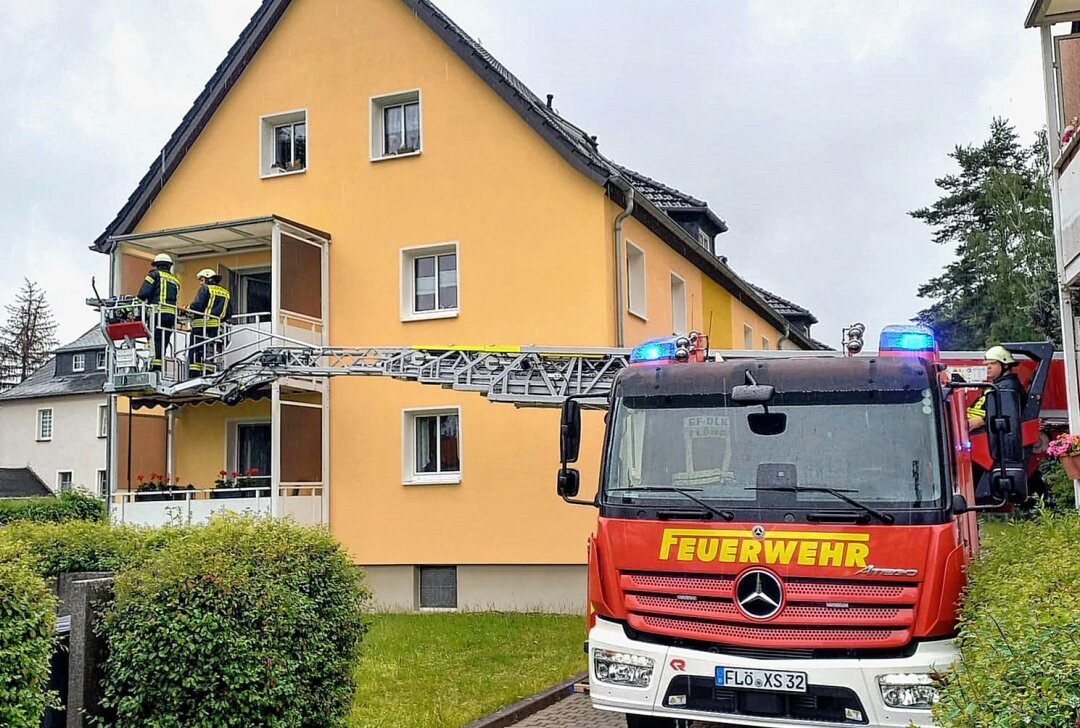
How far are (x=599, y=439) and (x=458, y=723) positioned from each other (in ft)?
24.2

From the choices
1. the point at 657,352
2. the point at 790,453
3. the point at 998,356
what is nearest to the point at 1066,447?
the point at 998,356

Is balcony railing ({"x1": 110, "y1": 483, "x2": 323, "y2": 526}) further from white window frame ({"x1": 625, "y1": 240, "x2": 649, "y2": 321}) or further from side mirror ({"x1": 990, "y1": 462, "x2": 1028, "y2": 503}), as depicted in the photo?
side mirror ({"x1": 990, "y1": 462, "x2": 1028, "y2": 503})

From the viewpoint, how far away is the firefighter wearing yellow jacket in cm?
1523

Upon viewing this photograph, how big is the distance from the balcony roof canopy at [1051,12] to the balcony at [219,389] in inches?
405

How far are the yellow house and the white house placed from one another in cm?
2676

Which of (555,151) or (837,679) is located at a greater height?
(555,151)

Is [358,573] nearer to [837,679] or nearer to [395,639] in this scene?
[837,679]

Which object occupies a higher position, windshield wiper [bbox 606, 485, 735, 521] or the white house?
the white house

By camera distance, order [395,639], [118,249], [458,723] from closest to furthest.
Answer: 1. [458,723]
2. [395,639]
3. [118,249]

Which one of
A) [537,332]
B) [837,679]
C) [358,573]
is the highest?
[537,332]

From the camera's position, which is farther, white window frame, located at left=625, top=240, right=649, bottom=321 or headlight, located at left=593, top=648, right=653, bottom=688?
white window frame, located at left=625, top=240, right=649, bottom=321

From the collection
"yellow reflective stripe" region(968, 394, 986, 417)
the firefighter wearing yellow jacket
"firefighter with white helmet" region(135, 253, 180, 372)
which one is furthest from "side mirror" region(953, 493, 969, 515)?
"firefighter with white helmet" region(135, 253, 180, 372)

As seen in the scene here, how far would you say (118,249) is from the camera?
1711 cm

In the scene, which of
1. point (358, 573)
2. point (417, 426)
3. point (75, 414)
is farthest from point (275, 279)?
point (75, 414)
